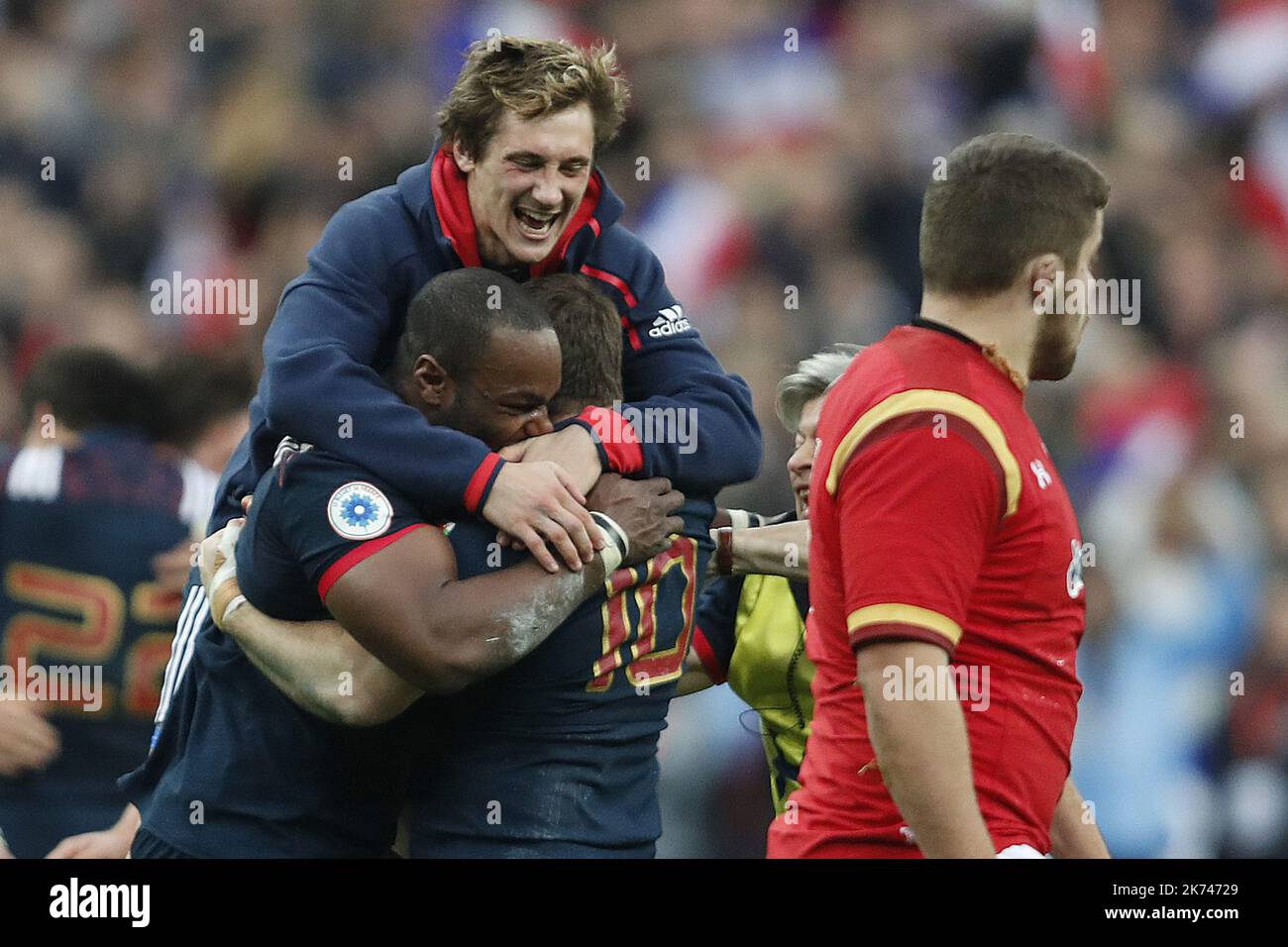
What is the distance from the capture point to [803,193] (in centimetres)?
726

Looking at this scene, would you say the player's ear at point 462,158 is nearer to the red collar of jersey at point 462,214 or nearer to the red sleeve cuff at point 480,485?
the red collar of jersey at point 462,214

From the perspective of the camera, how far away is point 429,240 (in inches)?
130

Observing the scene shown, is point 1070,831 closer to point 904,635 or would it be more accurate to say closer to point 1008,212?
point 904,635

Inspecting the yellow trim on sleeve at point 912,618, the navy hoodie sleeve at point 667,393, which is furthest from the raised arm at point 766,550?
the yellow trim on sleeve at point 912,618

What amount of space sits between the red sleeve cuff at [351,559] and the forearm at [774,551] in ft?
3.43

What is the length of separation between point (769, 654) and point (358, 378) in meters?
1.19

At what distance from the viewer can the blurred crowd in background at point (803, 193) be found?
6141 mm

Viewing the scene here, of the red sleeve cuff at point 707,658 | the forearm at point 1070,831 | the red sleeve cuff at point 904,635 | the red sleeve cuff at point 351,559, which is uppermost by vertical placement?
the red sleeve cuff at point 351,559

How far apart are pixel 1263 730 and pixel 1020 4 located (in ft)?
11.1

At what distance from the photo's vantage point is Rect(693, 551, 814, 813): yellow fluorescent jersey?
3.71 meters

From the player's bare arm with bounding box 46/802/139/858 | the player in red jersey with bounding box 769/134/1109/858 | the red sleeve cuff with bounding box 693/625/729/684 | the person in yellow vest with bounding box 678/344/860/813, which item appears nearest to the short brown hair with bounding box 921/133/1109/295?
the player in red jersey with bounding box 769/134/1109/858

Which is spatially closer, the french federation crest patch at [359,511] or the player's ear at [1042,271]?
the player's ear at [1042,271]

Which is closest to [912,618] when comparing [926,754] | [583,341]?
[926,754]
